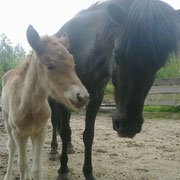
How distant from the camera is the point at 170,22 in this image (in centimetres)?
214

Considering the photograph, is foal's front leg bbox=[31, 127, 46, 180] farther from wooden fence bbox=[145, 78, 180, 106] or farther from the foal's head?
wooden fence bbox=[145, 78, 180, 106]

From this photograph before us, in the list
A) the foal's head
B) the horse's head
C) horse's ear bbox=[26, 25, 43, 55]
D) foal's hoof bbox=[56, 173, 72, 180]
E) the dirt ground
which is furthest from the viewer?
the dirt ground

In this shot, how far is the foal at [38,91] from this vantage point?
2.22m

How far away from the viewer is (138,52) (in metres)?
2.00

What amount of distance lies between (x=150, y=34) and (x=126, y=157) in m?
2.80

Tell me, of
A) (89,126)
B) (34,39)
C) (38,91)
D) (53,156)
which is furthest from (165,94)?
(34,39)

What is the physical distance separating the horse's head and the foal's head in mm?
395

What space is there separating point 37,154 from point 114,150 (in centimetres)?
216

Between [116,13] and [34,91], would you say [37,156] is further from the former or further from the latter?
[116,13]

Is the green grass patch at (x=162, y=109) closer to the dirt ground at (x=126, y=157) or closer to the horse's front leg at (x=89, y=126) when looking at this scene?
the dirt ground at (x=126, y=157)

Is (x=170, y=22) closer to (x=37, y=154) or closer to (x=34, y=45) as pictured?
(x=34, y=45)

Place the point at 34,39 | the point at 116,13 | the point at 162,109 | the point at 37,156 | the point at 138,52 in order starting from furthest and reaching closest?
1. the point at 162,109
2. the point at 37,156
3. the point at 34,39
4. the point at 116,13
5. the point at 138,52

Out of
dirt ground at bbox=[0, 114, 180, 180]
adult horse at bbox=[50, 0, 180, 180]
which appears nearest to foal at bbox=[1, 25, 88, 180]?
adult horse at bbox=[50, 0, 180, 180]

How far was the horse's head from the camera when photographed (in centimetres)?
200
